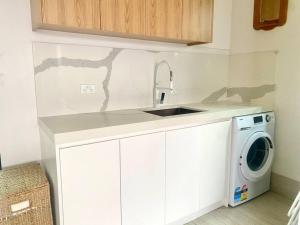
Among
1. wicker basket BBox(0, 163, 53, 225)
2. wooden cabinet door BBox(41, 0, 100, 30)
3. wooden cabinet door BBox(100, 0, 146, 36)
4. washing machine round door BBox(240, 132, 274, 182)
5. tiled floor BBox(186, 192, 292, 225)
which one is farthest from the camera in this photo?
washing machine round door BBox(240, 132, 274, 182)

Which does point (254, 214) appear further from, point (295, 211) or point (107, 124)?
point (107, 124)

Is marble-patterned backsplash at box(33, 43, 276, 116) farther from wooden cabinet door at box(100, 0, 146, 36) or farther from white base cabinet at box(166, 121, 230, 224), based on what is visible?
white base cabinet at box(166, 121, 230, 224)

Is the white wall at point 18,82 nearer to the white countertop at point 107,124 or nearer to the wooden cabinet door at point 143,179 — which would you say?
the white countertop at point 107,124

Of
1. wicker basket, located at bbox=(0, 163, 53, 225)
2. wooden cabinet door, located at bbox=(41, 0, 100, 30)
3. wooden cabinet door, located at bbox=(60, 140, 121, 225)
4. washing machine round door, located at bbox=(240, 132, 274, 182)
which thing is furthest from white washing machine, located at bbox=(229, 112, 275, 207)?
wicker basket, located at bbox=(0, 163, 53, 225)

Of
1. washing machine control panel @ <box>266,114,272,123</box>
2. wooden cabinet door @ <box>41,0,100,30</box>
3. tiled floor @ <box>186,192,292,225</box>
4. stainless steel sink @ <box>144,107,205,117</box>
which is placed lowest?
tiled floor @ <box>186,192,292,225</box>

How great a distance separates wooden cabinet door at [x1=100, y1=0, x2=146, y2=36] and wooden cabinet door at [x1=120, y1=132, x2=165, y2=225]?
0.84 metres

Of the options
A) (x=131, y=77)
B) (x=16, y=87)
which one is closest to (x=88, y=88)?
(x=131, y=77)

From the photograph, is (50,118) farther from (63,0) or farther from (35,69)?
(63,0)

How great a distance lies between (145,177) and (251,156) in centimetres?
129

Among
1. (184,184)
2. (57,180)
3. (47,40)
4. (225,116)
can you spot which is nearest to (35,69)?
(47,40)

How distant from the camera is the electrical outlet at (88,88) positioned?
6.50 feet

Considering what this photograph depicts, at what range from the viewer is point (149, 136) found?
5.55 ft

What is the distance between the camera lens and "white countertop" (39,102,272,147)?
1.41 metres

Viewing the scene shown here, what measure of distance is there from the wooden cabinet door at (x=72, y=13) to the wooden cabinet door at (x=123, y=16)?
2.4 inches
